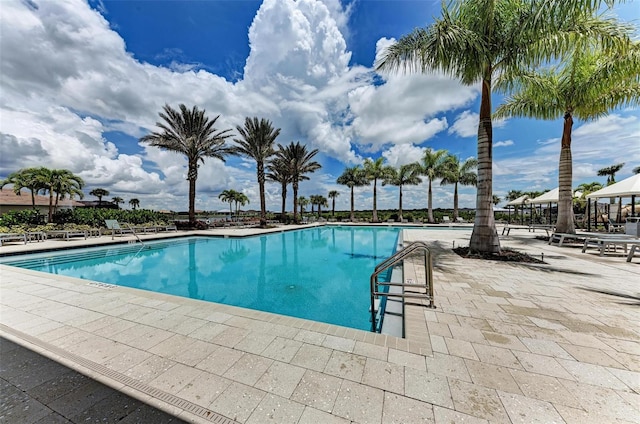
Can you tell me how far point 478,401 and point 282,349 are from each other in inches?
73.3

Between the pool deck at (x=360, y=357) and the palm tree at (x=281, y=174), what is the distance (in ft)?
66.4

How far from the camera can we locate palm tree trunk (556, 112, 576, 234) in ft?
32.4

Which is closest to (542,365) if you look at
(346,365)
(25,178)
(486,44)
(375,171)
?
(346,365)

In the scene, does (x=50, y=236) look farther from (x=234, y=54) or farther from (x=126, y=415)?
(x=126, y=415)

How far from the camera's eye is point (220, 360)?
97.9 inches

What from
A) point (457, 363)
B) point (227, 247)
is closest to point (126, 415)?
point (457, 363)

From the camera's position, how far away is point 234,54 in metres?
12.9

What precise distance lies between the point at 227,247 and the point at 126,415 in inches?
453

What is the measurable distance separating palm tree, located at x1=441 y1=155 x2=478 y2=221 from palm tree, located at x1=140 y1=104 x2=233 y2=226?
69.3 feet

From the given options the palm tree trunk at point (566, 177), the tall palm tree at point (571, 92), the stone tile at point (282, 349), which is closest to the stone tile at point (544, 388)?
the stone tile at point (282, 349)

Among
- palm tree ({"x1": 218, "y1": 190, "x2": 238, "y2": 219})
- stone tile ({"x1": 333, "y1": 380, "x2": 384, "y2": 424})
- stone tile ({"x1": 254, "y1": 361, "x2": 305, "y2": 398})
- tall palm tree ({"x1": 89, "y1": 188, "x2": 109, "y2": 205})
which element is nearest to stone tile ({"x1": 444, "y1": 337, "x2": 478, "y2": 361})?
stone tile ({"x1": 333, "y1": 380, "x2": 384, "y2": 424})

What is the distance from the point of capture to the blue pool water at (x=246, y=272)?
5.50 meters

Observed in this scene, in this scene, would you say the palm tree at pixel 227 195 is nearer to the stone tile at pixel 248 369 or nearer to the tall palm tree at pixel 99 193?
the tall palm tree at pixel 99 193

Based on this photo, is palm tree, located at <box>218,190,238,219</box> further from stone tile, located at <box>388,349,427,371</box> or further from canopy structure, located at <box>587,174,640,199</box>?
stone tile, located at <box>388,349,427,371</box>
